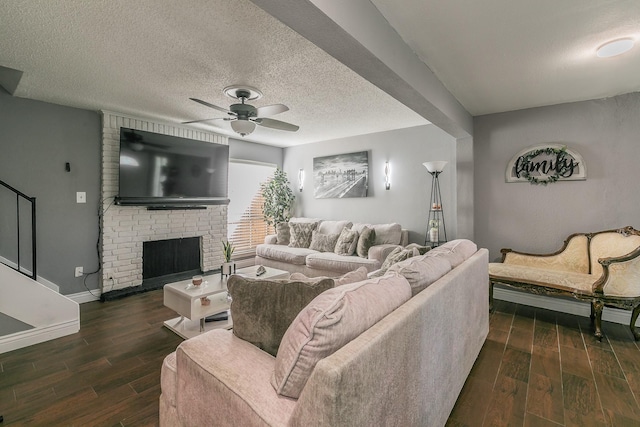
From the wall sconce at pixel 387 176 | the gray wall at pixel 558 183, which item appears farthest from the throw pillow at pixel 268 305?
the wall sconce at pixel 387 176

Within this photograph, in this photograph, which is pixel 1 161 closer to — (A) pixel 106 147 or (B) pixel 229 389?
(A) pixel 106 147

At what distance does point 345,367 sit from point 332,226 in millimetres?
4265

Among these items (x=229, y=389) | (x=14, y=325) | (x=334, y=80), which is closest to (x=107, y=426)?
(x=229, y=389)

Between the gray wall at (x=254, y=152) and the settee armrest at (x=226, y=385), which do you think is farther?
the gray wall at (x=254, y=152)

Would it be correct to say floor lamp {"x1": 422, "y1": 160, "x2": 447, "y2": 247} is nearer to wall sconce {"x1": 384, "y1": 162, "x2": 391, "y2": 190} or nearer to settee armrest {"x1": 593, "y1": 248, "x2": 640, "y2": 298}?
wall sconce {"x1": 384, "y1": 162, "x2": 391, "y2": 190}

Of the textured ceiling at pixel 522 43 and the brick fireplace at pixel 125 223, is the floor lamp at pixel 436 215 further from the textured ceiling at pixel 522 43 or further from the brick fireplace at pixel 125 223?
the brick fireplace at pixel 125 223

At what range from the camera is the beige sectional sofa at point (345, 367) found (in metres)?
0.82

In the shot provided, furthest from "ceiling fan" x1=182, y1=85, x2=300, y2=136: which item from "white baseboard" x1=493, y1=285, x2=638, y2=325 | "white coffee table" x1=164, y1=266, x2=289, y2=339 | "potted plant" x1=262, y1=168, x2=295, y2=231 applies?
"white baseboard" x1=493, y1=285, x2=638, y2=325

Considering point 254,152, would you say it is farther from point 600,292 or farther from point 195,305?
point 600,292

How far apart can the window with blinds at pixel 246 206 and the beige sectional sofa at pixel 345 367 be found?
4.19 m

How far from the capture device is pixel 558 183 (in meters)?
3.45

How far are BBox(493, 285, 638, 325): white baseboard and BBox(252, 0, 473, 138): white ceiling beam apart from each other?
8.61ft

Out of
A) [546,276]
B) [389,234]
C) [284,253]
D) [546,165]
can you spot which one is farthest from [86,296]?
[546,165]

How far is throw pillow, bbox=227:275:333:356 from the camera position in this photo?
1228mm
